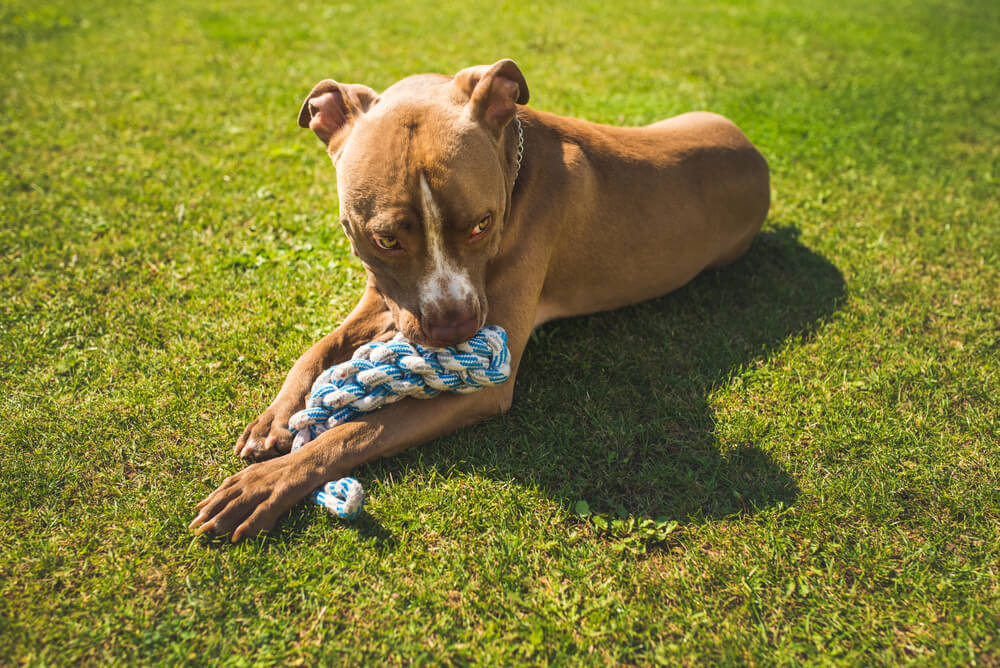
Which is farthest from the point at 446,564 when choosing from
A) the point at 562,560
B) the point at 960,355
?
the point at 960,355

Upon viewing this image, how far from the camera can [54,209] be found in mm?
5312

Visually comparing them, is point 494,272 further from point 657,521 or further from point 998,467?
point 998,467

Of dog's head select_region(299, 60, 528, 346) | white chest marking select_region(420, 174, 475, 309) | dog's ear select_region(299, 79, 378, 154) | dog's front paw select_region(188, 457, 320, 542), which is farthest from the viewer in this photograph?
dog's ear select_region(299, 79, 378, 154)

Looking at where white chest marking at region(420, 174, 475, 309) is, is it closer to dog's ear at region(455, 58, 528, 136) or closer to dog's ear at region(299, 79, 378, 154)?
dog's ear at region(455, 58, 528, 136)

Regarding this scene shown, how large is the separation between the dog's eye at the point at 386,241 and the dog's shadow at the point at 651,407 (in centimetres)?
104

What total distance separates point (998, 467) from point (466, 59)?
732 centimetres

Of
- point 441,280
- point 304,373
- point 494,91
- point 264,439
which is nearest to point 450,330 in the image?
point 441,280

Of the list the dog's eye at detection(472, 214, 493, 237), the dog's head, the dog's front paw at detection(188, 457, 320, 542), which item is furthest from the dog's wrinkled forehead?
the dog's front paw at detection(188, 457, 320, 542)

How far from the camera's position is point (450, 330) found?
3.15 m

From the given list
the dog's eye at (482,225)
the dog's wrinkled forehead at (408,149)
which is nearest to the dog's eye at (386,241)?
the dog's wrinkled forehead at (408,149)

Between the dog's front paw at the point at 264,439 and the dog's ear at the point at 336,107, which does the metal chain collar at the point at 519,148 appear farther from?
the dog's front paw at the point at 264,439

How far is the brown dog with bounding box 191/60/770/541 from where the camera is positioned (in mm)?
2988

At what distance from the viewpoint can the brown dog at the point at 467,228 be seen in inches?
118

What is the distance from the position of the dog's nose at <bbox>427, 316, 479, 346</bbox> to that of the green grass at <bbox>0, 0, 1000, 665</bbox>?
0.58 meters
